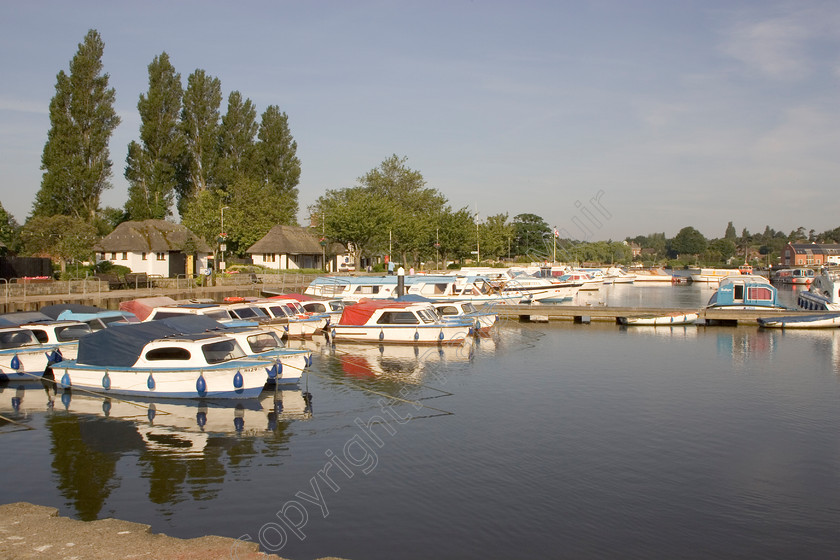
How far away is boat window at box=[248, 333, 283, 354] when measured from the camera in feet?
88.4

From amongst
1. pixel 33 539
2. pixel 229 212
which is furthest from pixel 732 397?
pixel 229 212

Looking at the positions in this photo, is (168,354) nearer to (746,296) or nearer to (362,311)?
(362,311)

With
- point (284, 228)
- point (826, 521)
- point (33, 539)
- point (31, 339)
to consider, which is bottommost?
point (826, 521)

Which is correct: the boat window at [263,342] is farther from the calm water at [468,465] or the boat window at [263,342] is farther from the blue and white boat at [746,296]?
Answer: the blue and white boat at [746,296]

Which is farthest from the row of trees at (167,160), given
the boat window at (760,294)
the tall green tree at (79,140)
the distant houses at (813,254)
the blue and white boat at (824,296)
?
the distant houses at (813,254)

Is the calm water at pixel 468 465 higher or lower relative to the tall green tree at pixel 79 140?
lower

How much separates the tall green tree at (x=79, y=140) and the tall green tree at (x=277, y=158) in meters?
25.3

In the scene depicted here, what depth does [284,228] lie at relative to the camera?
9125 cm

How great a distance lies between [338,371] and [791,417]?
18.0m

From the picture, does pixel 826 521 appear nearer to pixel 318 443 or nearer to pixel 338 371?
pixel 318 443

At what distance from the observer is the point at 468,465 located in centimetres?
1825

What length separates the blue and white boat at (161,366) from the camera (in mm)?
23562

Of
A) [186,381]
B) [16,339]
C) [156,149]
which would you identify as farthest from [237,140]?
[186,381]

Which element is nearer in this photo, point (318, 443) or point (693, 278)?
point (318, 443)
